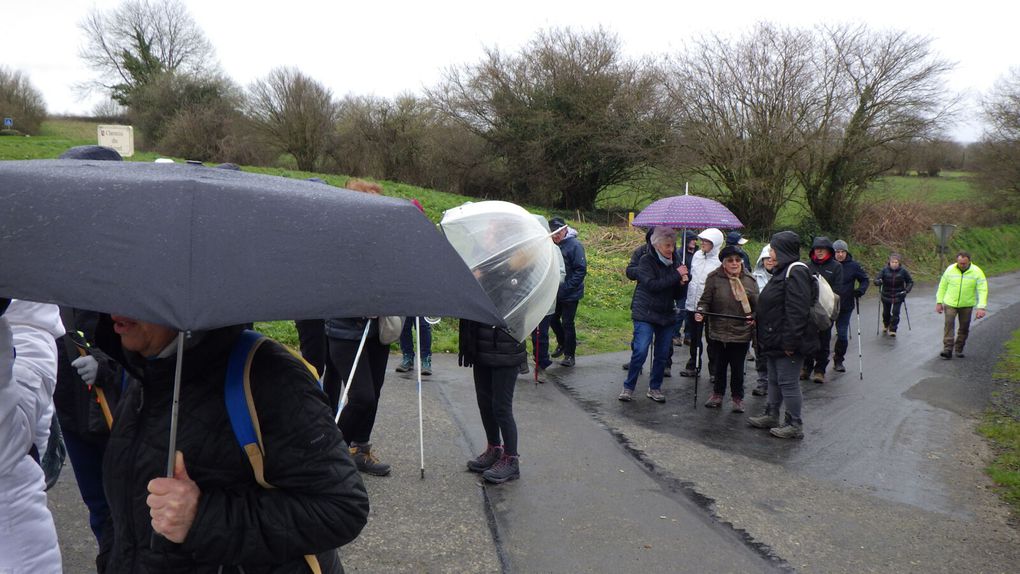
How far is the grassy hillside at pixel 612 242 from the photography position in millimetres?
12617

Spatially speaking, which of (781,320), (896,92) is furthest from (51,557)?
(896,92)

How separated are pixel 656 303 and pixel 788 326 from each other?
147 centimetres

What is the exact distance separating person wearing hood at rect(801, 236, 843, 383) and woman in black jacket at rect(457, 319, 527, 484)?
5783 millimetres

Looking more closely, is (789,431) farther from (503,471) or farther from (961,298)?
(961,298)

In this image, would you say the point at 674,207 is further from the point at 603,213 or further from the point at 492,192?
the point at 492,192

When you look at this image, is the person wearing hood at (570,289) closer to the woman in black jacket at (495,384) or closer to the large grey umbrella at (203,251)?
the woman in black jacket at (495,384)

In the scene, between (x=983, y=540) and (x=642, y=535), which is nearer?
(x=642, y=535)

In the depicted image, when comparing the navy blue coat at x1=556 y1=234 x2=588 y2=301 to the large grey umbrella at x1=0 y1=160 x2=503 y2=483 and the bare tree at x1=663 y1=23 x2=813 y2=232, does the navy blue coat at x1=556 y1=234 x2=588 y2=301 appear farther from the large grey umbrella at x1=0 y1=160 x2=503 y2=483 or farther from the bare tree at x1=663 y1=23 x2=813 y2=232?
the bare tree at x1=663 y1=23 x2=813 y2=232

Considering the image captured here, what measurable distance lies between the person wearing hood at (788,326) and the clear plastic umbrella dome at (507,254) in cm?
340

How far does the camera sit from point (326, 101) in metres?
30.3

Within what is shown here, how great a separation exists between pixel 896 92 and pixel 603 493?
25.1m

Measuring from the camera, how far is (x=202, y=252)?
1.43 m

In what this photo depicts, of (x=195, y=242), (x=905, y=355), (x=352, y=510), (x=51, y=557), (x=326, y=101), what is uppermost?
(x=326, y=101)

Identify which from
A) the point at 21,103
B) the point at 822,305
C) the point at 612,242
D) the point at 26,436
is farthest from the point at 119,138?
the point at 21,103
